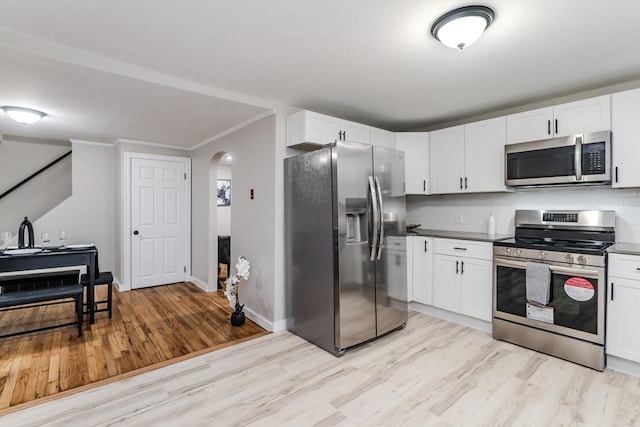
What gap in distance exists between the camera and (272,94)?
115 inches

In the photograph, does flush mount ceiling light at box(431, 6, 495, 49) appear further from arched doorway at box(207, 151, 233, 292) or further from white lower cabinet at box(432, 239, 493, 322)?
arched doorway at box(207, 151, 233, 292)

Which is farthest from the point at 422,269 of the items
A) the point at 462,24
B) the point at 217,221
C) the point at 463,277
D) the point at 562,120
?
the point at 217,221

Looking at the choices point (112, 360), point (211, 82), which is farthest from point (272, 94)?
point (112, 360)

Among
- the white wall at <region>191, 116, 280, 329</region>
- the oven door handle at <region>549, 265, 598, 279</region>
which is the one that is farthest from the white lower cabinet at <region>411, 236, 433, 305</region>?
the white wall at <region>191, 116, 280, 329</region>

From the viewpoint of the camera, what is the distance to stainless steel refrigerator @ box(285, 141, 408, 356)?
2609mm

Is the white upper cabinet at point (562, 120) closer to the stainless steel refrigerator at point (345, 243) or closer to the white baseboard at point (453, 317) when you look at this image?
the stainless steel refrigerator at point (345, 243)

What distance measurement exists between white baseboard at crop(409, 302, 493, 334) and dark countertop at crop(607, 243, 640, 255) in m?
1.19

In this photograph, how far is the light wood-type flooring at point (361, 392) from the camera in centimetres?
186

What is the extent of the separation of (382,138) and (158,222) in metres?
3.56

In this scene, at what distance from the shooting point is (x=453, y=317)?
3375mm

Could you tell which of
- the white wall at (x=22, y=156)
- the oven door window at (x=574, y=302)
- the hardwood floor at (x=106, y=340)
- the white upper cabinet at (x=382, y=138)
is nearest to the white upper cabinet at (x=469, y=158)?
the white upper cabinet at (x=382, y=138)

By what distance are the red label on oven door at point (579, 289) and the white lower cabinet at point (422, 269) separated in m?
1.24

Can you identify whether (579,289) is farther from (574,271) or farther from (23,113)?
(23,113)

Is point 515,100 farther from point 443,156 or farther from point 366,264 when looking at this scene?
point 366,264
